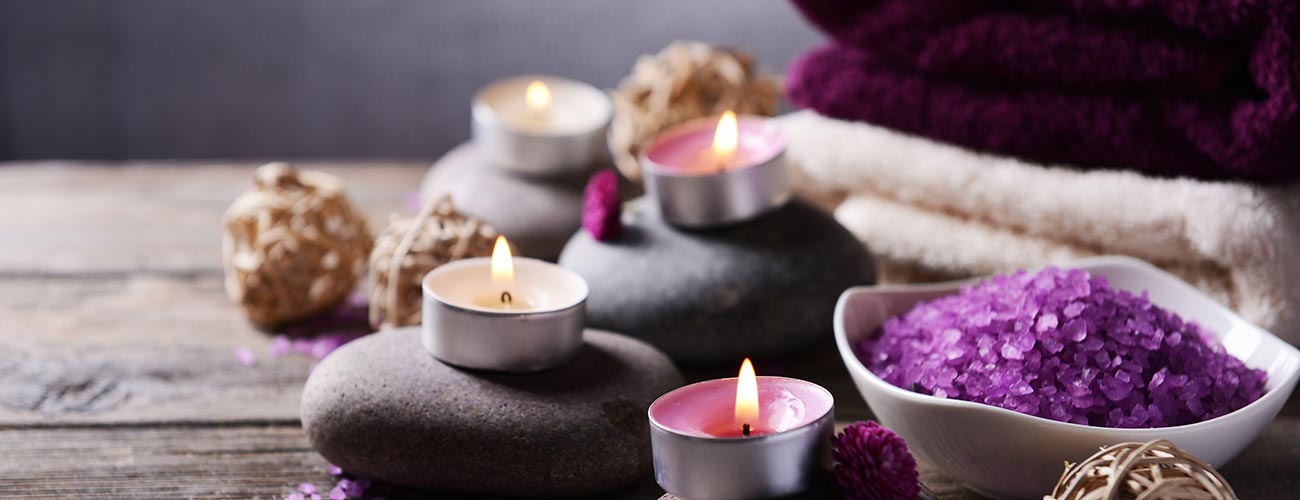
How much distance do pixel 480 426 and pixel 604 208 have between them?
25 centimetres

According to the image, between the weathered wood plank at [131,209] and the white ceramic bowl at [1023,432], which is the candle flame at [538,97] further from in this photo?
the white ceramic bowl at [1023,432]

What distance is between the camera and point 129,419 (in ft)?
2.47

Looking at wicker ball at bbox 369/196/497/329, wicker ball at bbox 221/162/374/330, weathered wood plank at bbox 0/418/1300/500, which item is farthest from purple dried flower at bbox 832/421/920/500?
wicker ball at bbox 221/162/374/330

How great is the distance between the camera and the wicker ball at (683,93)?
43.2 inches

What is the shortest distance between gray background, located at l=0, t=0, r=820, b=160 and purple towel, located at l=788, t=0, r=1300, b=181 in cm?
62

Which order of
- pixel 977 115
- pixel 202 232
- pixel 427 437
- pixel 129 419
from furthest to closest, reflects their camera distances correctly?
pixel 202 232 < pixel 977 115 < pixel 129 419 < pixel 427 437

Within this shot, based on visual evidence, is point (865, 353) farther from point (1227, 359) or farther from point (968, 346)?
point (1227, 359)

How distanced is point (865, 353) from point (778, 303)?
0.10m

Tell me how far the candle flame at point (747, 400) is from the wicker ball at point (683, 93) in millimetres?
549

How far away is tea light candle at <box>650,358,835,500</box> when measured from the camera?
1.73 ft

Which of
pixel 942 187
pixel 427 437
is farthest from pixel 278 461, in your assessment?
pixel 942 187

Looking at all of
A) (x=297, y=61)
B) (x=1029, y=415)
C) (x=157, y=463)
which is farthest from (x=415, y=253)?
(x=297, y=61)

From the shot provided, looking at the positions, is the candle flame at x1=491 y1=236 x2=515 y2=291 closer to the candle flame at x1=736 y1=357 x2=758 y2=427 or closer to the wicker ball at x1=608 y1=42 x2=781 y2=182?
the candle flame at x1=736 y1=357 x2=758 y2=427

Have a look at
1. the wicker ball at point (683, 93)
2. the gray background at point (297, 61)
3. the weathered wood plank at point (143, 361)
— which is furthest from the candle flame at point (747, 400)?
the gray background at point (297, 61)
